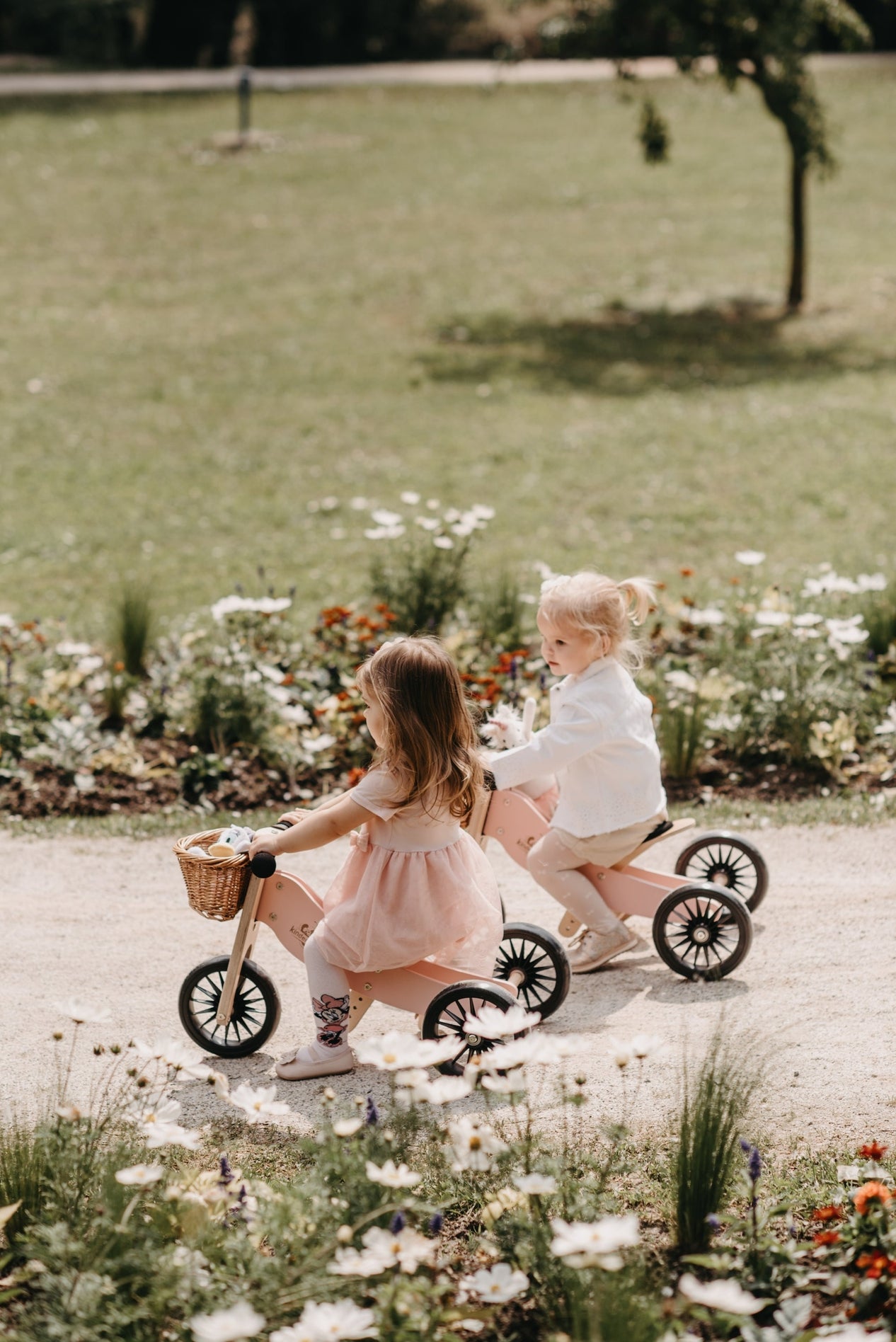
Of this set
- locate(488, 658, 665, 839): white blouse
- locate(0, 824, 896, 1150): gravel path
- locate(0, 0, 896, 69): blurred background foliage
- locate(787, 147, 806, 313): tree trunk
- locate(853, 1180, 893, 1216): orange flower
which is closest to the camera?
locate(853, 1180, 893, 1216): orange flower

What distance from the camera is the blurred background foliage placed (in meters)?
27.8

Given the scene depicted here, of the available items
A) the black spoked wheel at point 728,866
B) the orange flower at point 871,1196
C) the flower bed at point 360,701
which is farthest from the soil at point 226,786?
the orange flower at point 871,1196

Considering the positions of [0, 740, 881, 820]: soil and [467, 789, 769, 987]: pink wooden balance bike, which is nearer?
[467, 789, 769, 987]: pink wooden balance bike

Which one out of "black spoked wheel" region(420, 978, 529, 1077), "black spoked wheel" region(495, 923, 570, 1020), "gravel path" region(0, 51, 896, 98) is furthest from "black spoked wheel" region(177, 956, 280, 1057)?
"gravel path" region(0, 51, 896, 98)

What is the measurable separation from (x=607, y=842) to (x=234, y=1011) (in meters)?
1.17

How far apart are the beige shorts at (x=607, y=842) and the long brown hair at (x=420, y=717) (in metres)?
0.65

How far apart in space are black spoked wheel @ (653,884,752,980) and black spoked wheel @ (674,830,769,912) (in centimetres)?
22

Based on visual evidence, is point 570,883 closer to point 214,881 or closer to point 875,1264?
point 214,881

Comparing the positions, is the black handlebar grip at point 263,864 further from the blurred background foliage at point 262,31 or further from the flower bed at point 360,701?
the blurred background foliage at point 262,31

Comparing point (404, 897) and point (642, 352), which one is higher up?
point (642, 352)

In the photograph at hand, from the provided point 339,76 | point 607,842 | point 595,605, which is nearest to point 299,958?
point 607,842

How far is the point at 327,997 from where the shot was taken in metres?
3.82

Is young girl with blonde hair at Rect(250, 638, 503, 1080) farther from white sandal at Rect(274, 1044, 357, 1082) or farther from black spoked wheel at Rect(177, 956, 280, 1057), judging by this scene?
black spoked wheel at Rect(177, 956, 280, 1057)

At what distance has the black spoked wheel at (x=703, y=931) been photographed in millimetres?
4180
